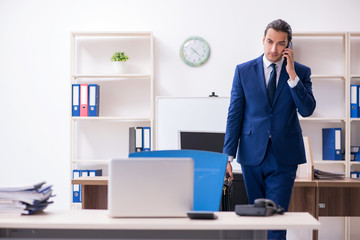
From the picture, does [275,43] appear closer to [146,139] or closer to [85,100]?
[146,139]

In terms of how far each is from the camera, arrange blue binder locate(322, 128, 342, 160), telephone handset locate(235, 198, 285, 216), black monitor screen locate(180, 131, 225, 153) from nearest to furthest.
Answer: telephone handset locate(235, 198, 285, 216) → black monitor screen locate(180, 131, 225, 153) → blue binder locate(322, 128, 342, 160)

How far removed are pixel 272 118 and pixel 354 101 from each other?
7.39 feet

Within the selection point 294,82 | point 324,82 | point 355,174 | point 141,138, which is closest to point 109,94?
point 141,138

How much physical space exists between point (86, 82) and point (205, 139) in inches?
79.8

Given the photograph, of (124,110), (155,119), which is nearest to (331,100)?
(155,119)

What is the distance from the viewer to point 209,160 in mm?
1828

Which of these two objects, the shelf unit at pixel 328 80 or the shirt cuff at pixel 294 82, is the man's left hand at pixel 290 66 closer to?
the shirt cuff at pixel 294 82

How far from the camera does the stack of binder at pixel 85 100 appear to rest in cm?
439

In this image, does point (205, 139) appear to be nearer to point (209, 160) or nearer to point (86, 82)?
point (209, 160)

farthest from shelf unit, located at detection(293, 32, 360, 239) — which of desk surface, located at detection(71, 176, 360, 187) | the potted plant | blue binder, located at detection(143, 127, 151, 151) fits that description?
the potted plant

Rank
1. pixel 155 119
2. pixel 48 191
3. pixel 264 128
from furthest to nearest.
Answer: pixel 155 119
pixel 264 128
pixel 48 191

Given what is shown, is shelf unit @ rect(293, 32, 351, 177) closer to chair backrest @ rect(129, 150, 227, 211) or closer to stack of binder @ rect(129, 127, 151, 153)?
stack of binder @ rect(129, 127, 151, 153)

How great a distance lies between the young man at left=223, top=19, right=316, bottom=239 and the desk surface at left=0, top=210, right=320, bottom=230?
0.88m

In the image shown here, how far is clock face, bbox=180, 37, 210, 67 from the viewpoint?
4.61 m
